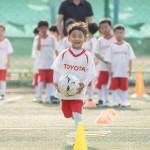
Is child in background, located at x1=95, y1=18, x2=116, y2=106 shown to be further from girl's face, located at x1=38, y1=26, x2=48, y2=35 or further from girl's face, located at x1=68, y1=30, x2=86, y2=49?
girl's face, located at x1=68, y1=30, x2=86, y2=49

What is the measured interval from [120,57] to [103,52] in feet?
1.61

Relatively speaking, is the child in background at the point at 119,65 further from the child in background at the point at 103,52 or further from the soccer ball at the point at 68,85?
the soccer ball at the point at 68,85

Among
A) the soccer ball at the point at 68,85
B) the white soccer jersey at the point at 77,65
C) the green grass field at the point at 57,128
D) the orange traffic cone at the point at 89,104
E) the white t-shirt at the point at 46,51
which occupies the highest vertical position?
the white t-shirt at the point at 46,51

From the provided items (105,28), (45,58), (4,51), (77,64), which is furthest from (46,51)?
(77,64)

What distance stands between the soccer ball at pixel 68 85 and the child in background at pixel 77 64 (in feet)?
0.23

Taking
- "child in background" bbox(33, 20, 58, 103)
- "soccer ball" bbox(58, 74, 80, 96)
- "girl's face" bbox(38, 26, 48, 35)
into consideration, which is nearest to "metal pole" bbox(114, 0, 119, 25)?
"child in background" bbox(33, 20, 58, 103)

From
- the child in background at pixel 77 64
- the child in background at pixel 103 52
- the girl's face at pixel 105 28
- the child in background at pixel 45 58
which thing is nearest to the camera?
the child in background at pixel 77 64

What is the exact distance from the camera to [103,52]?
15.4 meters

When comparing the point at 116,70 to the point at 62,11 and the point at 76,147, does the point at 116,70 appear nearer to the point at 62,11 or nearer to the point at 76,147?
the point at 62,11

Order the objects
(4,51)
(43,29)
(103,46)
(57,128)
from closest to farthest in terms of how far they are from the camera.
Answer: (57,128) → (103,46) → (43,29) → (4,51)

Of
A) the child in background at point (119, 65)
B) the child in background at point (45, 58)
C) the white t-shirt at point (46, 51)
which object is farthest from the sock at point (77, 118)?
the white t-shirt at point (46, 51)

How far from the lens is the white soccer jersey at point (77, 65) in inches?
378

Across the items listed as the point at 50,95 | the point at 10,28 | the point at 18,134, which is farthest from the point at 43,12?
the point at 18,134

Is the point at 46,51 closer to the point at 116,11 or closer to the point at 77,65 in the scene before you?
the point at 116,11
